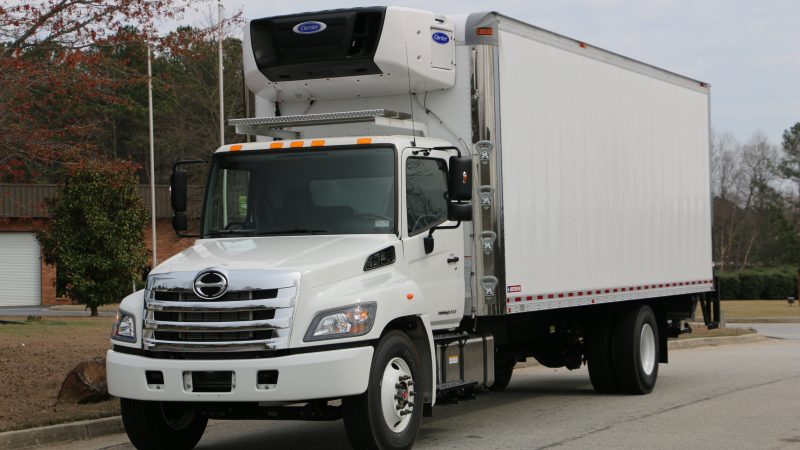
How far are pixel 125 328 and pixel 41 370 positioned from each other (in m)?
5.98

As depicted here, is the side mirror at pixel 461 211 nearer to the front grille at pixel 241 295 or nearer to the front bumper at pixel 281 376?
the front bumper at pixel 281 376

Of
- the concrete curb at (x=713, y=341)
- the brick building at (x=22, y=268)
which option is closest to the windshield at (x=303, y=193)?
the concrete curb at (x=713, y=341)

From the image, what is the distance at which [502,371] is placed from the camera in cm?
1433

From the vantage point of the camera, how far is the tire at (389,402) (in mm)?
8898

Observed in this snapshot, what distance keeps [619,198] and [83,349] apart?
820cm

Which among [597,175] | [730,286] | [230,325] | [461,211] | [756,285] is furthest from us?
[756,285]

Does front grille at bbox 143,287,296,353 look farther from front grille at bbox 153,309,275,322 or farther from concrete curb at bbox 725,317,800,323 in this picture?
concrete curb at bbox 725,317,800,323

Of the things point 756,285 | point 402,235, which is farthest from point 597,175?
point 756,285

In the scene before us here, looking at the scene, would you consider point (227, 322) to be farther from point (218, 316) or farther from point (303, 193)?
point (303, 193)

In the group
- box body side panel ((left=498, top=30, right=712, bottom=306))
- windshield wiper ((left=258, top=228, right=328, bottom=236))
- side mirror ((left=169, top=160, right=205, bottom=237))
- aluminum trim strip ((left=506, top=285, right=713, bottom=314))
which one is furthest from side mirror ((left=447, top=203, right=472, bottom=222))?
side mirror ((left=169, top=160, right=205, bottom=237))

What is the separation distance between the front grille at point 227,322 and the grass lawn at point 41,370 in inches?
107

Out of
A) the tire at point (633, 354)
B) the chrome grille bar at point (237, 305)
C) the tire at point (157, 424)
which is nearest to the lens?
the chrome grille bar at point (237, 305)

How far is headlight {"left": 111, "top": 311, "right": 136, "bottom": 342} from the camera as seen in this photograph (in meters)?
9.12

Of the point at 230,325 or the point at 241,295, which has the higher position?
the point at 241,295
